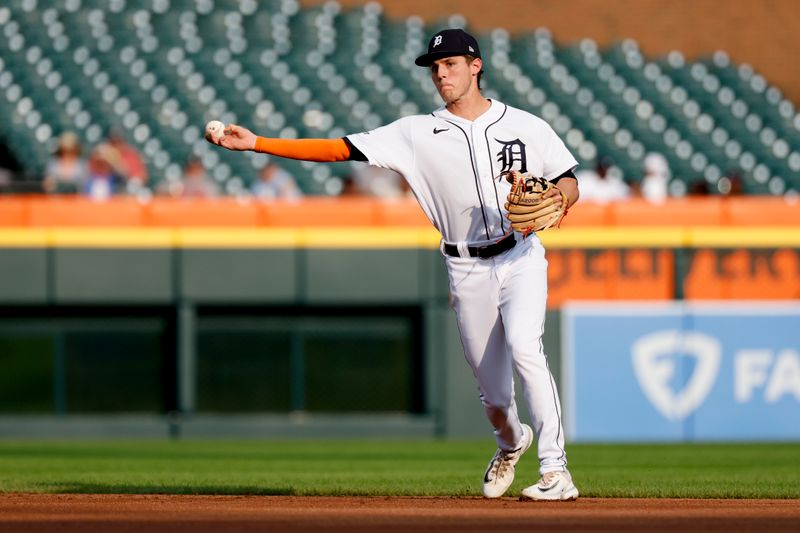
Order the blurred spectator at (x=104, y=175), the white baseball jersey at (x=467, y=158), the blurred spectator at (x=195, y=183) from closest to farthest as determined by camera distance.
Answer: the white baseball jersey at (x=467, y=158) < the blurred spectator at (x=104, y=175) < the blurred spectator at (x=195, y=183)

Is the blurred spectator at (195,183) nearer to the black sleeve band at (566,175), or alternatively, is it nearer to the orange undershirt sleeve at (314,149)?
the orange undershirt sleeve at (314,149)

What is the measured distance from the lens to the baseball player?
232 inches

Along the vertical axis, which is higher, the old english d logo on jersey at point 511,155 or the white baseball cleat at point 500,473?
the old english d logo on jersey at point 511,155

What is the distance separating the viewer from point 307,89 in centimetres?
1630

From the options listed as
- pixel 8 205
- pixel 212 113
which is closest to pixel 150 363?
pixel 8 205

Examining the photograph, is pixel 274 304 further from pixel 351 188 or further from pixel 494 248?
pixel 494 248

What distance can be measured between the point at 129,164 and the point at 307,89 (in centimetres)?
295

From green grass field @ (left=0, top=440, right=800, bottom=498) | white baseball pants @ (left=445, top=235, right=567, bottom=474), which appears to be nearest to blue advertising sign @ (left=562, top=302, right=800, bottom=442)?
green grass field @ (left=0, top=440, right=800, bottom=498)

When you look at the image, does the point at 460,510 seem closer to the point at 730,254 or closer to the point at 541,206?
the point at 541,206

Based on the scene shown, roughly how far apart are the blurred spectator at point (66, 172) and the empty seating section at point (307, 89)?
47.7 inches

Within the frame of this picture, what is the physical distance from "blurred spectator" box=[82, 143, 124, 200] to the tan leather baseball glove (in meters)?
8.20

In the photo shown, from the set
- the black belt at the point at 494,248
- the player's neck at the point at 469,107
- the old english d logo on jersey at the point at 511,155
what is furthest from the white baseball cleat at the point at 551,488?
the player's neck at the point at 469,107

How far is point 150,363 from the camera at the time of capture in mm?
13719

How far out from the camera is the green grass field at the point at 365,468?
7016mm
